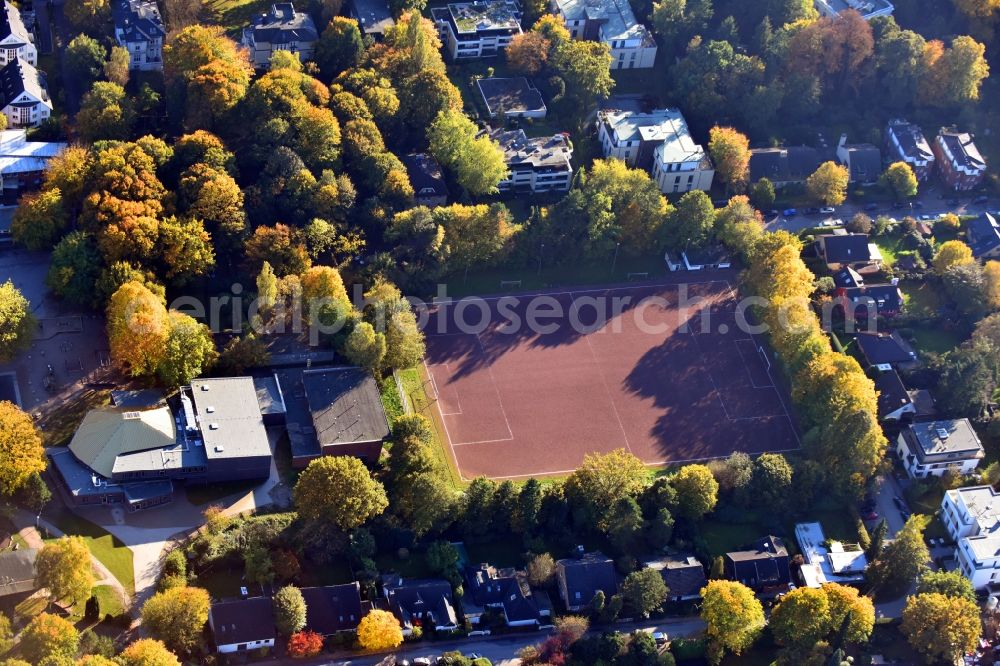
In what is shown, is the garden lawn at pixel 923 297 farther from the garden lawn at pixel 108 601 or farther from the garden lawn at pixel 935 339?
the garden lawn at pixel 108 601

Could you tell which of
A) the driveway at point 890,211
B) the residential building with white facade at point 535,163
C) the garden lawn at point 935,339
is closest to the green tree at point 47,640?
the residential building with white facade at point 535,163

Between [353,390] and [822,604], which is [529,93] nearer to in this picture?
[353,390]

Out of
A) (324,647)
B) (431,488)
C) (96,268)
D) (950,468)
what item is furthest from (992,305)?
(96,268)

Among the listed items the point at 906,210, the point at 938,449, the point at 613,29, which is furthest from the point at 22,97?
the point at 938,449

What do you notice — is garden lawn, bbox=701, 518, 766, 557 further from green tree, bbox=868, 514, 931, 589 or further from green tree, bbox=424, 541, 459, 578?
green tree, bbox=424, 541, 459, 578

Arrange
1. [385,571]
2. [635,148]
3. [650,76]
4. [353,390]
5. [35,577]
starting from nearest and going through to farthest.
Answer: [35,577] < [385,571] < [353,390] < [635,148] < [650,76]

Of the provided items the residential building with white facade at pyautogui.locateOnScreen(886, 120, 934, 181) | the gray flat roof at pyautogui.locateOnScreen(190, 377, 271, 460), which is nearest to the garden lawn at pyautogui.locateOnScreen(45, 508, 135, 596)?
the gray flat roof at pyautogui.locateOnScreen(190, 377, 271, 460)
